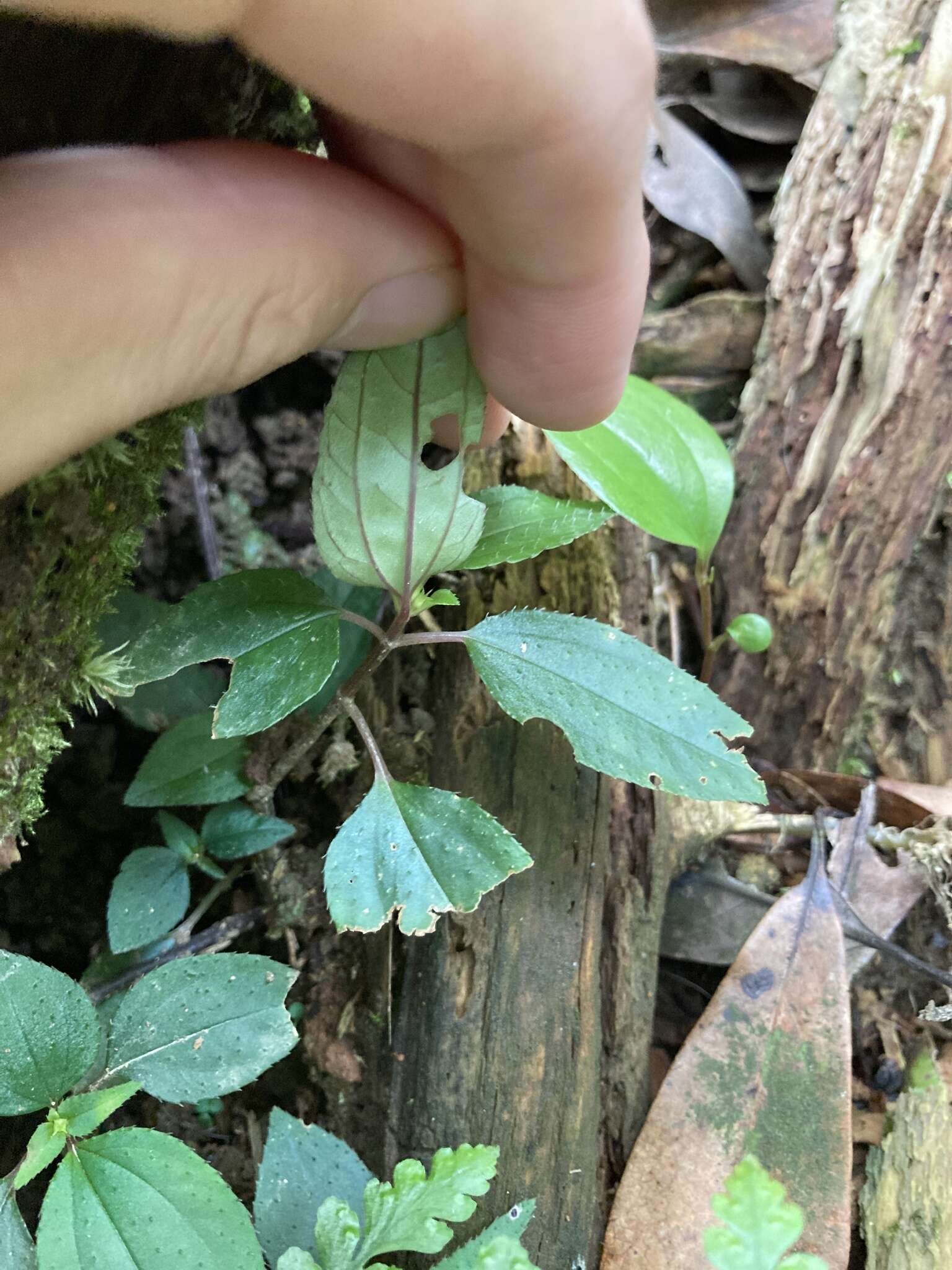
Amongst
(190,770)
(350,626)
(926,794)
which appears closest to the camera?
(190,770)

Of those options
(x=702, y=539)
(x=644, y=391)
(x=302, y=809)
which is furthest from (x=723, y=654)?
(x=302, y=809)

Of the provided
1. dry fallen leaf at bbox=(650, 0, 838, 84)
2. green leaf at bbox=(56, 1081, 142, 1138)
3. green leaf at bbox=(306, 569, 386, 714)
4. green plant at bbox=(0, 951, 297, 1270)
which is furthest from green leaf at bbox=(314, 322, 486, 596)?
dry fallen leaf at bbox=(650, 0, 838, 84)

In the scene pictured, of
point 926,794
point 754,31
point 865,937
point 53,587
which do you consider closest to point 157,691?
point 53,587

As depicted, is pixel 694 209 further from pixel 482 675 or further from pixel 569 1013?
pixel 569 1013

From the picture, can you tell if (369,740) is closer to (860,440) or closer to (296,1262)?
(296,1262)

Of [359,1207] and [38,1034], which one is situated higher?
[38,1034]

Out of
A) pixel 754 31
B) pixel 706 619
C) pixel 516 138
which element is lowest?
pixel 706 619
